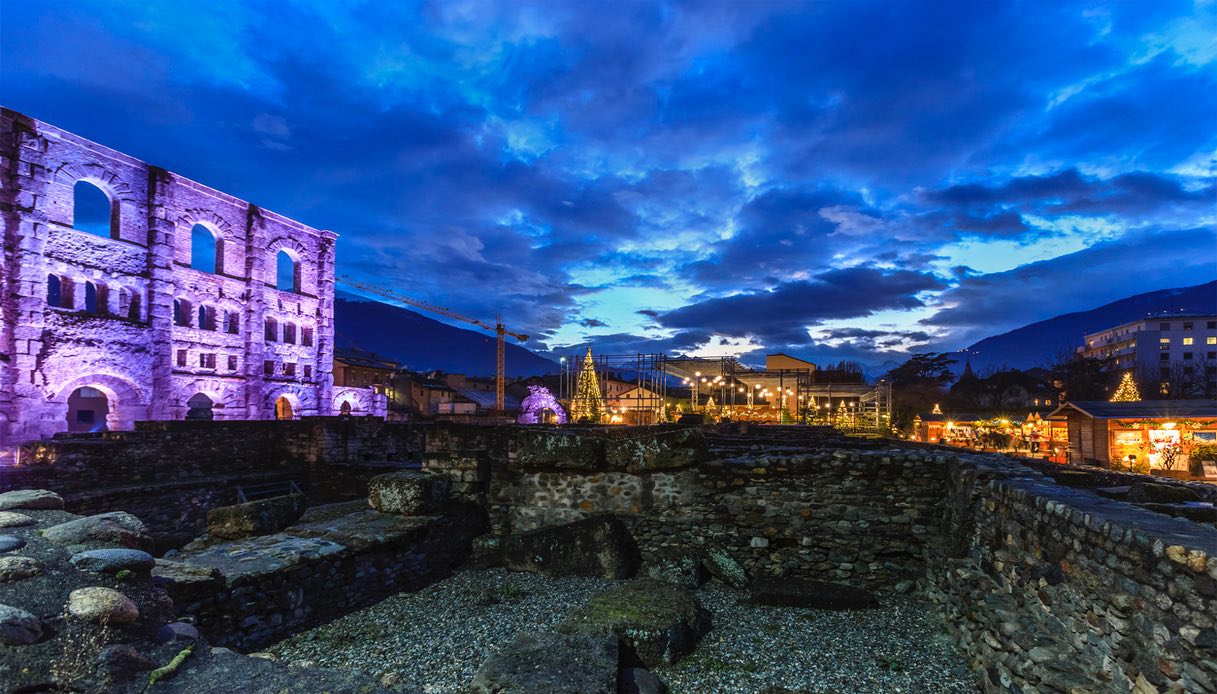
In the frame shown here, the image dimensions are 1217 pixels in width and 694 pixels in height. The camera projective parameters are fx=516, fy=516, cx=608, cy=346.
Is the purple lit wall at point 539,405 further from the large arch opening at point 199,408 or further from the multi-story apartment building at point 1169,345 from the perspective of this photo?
the multi-story apartment building at point 1169,345

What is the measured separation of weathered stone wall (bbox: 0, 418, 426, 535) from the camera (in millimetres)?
13703

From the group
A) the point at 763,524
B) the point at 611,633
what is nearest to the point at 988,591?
the point at 763,524

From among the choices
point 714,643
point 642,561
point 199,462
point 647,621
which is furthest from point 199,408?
point 714,643

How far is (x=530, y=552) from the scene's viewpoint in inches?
308

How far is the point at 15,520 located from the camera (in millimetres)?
5500

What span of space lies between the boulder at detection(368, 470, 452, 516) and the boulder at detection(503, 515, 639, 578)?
58.8 inches

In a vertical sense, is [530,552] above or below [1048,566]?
below

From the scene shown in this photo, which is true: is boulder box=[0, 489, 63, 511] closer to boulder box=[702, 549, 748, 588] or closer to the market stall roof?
boulder box=[702, 549, 748, 588]

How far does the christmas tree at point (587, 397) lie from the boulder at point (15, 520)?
25023 millimetres

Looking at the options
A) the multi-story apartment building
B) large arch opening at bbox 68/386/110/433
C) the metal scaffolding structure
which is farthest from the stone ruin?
the multi-story apartment building

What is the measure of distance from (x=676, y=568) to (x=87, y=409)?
50964 mm

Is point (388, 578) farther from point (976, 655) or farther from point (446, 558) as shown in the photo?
point (976, 655)

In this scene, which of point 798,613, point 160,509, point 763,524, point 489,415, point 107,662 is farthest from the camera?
point 489,415

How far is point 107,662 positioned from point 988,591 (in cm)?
724
